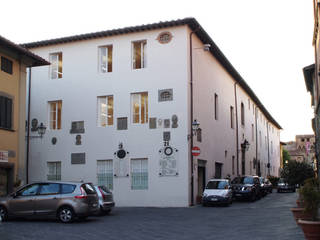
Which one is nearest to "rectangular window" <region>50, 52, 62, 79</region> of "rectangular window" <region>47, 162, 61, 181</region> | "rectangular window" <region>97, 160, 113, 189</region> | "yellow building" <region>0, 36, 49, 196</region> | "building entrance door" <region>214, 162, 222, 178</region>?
"rectangular window" <region>47, 162, 61, 181</region>

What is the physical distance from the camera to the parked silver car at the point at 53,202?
15.7m

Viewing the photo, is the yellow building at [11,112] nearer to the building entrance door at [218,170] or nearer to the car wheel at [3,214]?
the car wheel at [3,214]

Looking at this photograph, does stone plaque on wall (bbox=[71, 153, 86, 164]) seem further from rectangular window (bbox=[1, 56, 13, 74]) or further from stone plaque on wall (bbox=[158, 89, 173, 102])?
rectangular window (bbox=[1, 56, 13, 74])

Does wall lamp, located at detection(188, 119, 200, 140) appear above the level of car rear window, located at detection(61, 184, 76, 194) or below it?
above

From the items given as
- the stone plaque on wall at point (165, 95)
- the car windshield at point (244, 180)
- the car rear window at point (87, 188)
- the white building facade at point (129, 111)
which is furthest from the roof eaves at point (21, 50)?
the car windshield at point (244, 180)

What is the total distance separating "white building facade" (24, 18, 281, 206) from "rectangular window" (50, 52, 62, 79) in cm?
6

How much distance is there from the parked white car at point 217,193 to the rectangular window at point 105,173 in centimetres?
525

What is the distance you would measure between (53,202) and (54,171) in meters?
10.8

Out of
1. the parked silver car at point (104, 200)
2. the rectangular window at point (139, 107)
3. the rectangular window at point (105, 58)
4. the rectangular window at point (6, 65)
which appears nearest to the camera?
the parked silver car at point (104, 200)

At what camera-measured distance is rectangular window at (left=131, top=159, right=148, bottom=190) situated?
953 inches

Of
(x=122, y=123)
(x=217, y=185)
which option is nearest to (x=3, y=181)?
(x=122, y=123)

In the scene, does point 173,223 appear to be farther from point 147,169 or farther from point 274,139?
point 274,139

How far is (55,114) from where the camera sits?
27.0 meters

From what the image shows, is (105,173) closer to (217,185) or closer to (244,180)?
(217,185)
